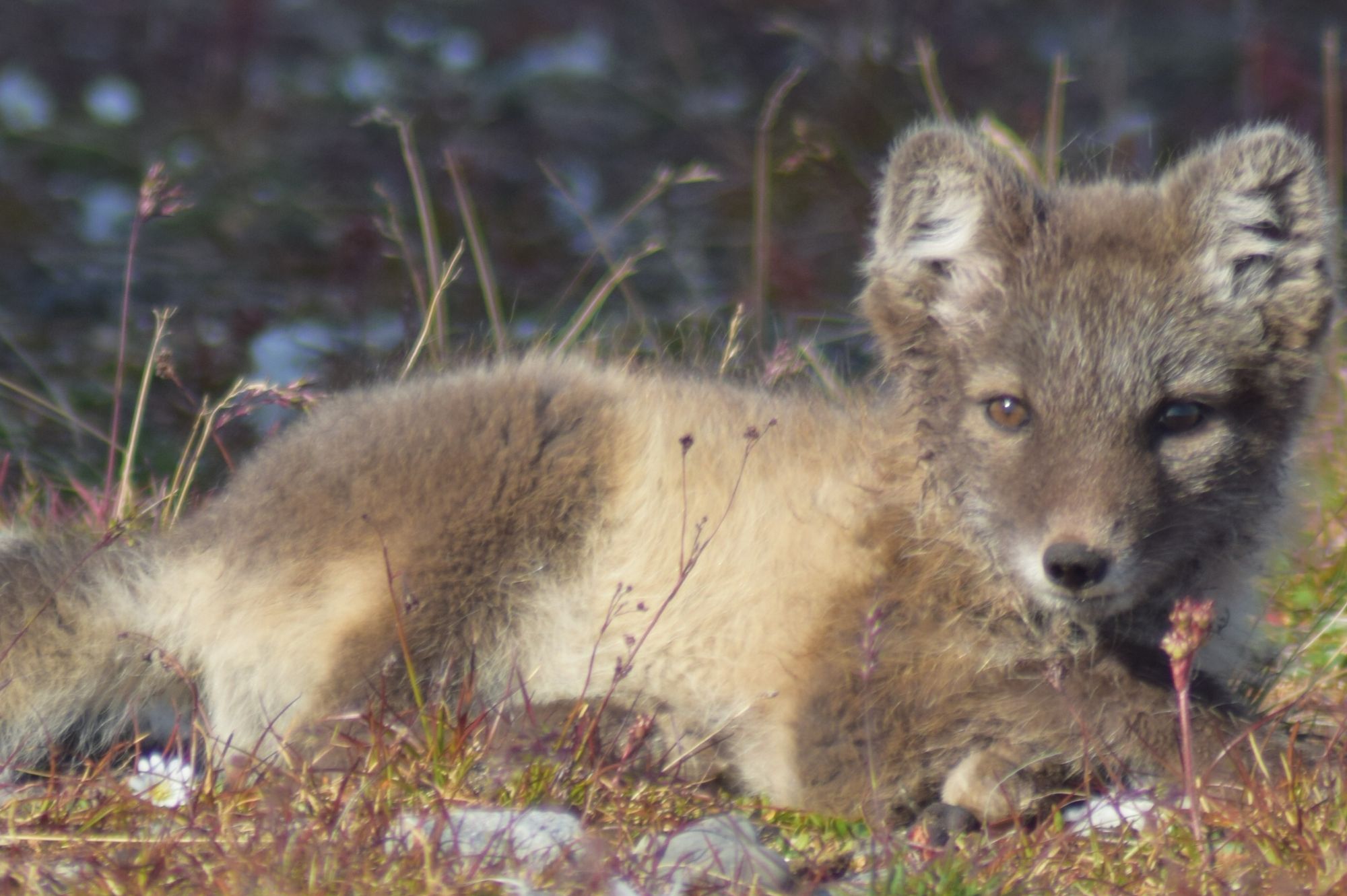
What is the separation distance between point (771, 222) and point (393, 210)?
11.0ft

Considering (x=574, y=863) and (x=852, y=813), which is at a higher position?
(x=574, y=863)

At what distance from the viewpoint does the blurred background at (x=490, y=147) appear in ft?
20.6

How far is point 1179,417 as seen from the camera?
292cm

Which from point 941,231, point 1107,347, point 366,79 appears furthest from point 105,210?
point 1107,347

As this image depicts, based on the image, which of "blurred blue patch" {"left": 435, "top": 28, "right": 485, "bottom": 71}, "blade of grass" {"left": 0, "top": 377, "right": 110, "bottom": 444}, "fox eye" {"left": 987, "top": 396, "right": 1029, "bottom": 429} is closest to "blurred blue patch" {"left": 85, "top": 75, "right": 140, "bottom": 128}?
"blurred blue patch" {"left": 435, "top": 28, "right": 485, "bottom": 71}

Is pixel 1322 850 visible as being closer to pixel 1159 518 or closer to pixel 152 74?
pixel 1159 518

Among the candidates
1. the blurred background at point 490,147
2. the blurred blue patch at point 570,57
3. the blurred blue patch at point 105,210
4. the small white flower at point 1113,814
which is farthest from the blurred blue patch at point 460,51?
the small white flower at point 1113,814

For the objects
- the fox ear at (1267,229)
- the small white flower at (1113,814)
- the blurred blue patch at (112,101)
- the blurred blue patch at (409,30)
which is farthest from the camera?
the blurred blue patch at (409,30)

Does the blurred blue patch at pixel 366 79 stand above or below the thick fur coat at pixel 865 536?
above

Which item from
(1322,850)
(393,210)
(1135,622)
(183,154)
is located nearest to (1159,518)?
(1135,622)

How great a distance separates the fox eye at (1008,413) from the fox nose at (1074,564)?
302 millimetres

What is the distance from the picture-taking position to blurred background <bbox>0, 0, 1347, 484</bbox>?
627 cm

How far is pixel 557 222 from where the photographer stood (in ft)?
27.7

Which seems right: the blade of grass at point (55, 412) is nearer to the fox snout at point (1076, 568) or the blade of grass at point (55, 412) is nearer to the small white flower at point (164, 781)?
the small white flower at point (164, 781)
